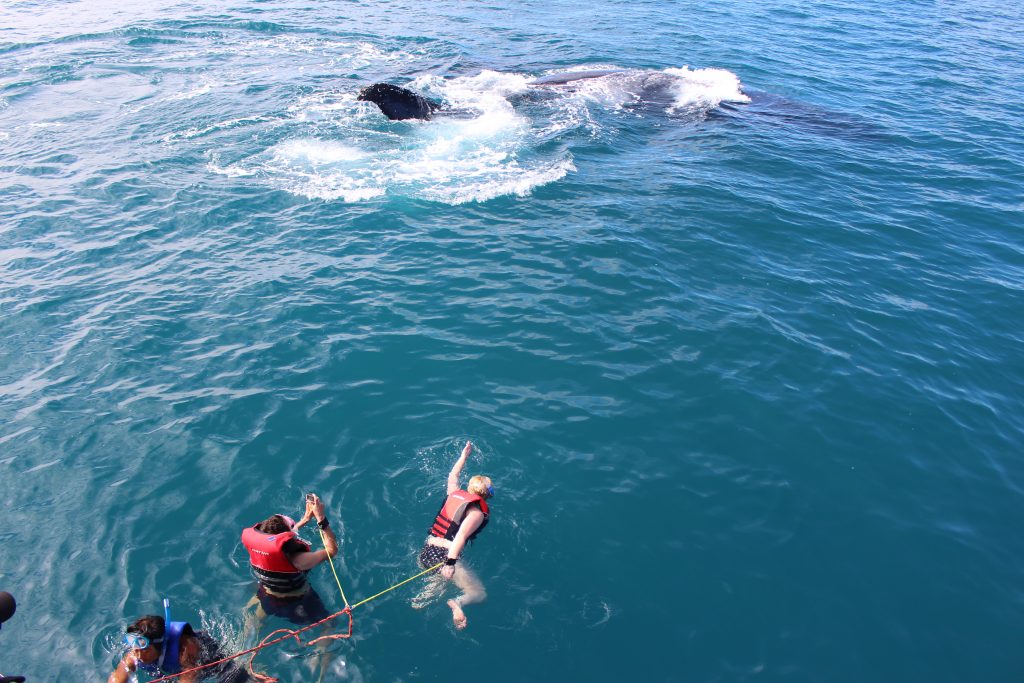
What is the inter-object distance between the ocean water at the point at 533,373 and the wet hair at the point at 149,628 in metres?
1.26

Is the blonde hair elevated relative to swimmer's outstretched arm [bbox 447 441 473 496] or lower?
elevated

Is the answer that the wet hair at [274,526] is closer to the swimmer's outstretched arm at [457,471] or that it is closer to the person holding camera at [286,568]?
the person holding camera at [286,568]

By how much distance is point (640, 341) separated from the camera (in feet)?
42.4

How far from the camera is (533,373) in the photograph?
12.1 meters

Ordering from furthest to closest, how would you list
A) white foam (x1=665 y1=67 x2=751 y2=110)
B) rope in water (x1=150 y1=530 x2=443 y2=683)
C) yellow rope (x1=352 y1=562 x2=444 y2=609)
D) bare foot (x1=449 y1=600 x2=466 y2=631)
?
white foam (x1=665 y1=67 x2=751 y2=110)
yellow rope (x1=352 y1=562 x2=444 y2=609)
bare foot (x1=449 y1=600 x2=466 y2=631)
rope in water (x1=150 y1=530 x2=443 y2=683)

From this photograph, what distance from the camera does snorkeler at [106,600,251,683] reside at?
6.55 m

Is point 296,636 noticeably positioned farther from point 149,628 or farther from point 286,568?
point 149,628

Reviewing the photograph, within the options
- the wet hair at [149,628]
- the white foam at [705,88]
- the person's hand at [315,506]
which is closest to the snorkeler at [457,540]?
the person's hand at [315,506]

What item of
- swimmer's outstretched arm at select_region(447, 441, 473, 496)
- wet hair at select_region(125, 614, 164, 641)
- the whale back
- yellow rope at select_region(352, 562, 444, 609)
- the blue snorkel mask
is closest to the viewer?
the blue snorkel mask

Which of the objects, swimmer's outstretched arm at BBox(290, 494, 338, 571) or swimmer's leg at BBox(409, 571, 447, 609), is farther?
swimmer's leg at BBox(409, 571, 447, 609)

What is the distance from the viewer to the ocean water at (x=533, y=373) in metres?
8.29

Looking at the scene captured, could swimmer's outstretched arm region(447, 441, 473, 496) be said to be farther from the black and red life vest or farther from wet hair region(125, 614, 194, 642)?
wet hair region(125, 614, 194, 642)

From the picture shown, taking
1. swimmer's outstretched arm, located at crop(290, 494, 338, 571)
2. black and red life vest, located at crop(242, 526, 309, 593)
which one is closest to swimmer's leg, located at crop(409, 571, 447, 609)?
swimmer's outstretched arm, located at crop(290, 494, 338, 571)

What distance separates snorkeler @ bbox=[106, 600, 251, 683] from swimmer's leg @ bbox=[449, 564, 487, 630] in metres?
2.54
